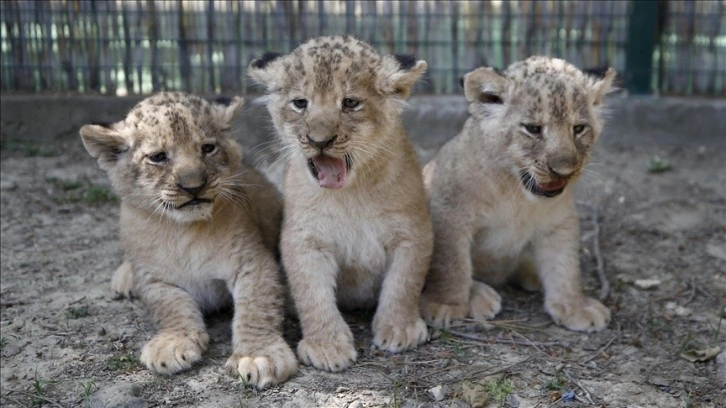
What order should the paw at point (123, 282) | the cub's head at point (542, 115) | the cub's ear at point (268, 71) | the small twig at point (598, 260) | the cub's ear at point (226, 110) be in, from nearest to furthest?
1. the cub's ear at point (268, 71)
2. the cub's head at point (542, 115)
3. the cub's ear at point (226, 110)
4. the paw at point (123, 282)
5. the small twig at point (598, 260)

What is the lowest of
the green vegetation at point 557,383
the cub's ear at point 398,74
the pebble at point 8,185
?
the green vegetation at point 557,383

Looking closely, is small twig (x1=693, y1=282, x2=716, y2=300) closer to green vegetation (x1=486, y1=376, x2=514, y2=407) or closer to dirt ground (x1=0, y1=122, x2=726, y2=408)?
dirt ground (x1=0, y1=122, x2=726, y2=408)

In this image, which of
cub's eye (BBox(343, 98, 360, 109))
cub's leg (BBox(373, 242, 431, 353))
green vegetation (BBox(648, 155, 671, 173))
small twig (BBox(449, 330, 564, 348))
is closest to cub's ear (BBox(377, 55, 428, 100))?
cub's eye (BBox(343, 98, 360, 109))

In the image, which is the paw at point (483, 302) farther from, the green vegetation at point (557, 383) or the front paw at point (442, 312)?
the green vegetation at point (557, 383)

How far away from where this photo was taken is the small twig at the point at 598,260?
6.20 m

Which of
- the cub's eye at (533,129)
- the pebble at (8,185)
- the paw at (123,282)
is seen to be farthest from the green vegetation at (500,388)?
the pebble at (8,185)

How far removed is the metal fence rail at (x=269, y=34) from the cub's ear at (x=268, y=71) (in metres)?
3.25

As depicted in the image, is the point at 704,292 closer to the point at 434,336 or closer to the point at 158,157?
the point at 434,336

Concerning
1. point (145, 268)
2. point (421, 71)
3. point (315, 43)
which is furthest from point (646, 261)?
point (145, 268)

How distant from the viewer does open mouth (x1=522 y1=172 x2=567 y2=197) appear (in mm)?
5391

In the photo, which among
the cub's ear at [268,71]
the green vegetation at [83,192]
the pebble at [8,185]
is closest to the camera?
the cub's ear at [268,71]

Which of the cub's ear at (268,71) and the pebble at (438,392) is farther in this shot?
the cub's ear at (268,71)

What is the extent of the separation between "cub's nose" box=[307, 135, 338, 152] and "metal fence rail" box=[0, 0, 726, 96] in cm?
395

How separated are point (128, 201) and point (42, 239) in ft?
5.35
